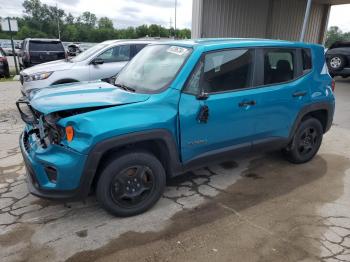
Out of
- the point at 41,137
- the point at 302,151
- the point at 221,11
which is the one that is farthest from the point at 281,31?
the point at 41,137

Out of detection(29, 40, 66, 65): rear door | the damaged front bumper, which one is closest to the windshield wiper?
the damaged front bumper

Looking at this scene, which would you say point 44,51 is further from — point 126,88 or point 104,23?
point 104,23

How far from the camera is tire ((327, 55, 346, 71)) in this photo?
13102 mm

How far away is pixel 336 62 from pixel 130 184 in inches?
507

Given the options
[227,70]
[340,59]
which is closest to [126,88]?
[227,70]

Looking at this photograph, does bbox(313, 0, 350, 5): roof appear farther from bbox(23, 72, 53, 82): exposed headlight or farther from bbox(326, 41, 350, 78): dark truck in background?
bbox(23, 72, 53, 82): exposed headlight

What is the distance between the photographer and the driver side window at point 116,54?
734 centimetres

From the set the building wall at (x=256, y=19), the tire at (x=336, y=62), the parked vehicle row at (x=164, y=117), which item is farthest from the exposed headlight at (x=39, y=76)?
the tire at (x=336, y=62)

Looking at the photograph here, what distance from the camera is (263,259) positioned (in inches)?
107

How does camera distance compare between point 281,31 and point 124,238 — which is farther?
point 281,31

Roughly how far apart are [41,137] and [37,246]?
989 millimetres

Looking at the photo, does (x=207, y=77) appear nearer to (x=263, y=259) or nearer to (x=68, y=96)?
(x=68, y=96)

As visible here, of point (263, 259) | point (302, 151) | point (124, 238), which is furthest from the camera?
point (302, 151)

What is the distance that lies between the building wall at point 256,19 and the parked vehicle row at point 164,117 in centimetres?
1103
